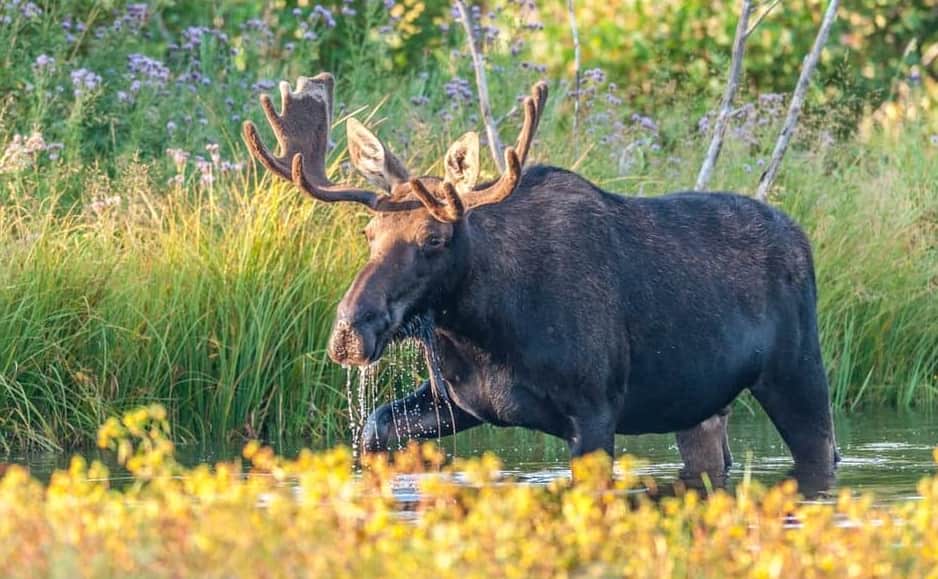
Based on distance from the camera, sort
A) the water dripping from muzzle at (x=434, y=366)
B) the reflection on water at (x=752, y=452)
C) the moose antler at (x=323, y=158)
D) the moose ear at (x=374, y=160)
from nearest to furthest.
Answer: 1. the moose antler at (x=323, y=158)
2. the water dripping from muzzle at (x=434, y=366)
3. the moose ear at (x=374, y=160)
4. the reflection on water at (x=752, y=452)

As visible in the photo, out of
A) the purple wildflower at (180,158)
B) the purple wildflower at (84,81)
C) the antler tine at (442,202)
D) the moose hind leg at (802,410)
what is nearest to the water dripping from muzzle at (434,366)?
the antler tine at (442,202)

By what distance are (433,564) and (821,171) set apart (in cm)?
934

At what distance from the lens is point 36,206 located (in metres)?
11.5

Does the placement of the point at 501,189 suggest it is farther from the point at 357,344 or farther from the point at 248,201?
the point at 248,201

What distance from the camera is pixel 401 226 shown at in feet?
25.7

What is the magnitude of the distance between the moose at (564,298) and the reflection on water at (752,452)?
0.96 ft

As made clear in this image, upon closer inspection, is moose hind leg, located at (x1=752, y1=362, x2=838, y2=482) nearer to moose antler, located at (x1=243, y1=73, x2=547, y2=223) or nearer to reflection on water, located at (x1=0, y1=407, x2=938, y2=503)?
reflection on water, located at (x1=0, y1=407, x2=938, y2=503)

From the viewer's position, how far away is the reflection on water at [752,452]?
8.89 meters

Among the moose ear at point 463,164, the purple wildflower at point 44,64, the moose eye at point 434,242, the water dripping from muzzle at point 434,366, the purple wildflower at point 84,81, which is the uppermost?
the purple wildflower at point 44,64

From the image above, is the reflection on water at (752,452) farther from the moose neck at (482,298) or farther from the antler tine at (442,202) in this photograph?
the antler tine at (442,202)

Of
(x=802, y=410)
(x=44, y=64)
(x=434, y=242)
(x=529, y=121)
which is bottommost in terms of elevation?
(x=802, y=410)

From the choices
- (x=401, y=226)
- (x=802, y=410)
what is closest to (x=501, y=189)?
(x=401, y=226)

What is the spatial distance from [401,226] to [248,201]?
3.99m

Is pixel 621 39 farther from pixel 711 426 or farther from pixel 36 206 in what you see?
pixel 711 426
